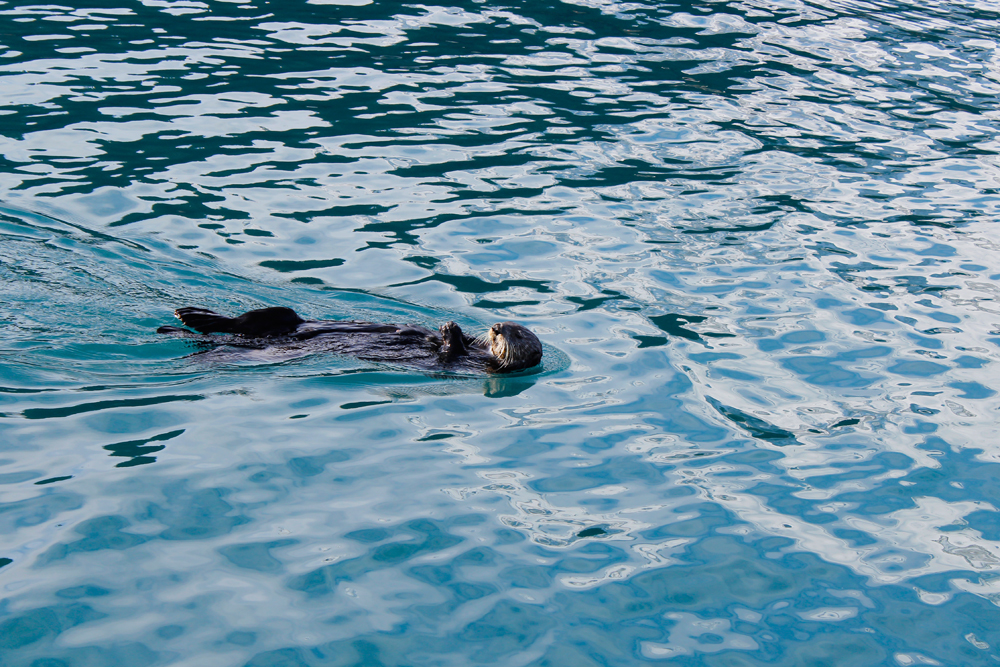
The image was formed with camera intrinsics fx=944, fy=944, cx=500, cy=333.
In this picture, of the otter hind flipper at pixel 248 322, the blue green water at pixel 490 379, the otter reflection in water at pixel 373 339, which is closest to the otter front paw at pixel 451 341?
the otter reflection in water at pixel 373 339

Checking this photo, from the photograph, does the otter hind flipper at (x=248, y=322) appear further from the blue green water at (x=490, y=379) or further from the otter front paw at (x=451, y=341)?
the otter front paw at (x=451, y=341)

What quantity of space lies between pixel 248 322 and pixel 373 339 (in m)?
0.84

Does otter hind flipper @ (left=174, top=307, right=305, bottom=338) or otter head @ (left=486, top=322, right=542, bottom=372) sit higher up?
otter hind flipper @ (left=174, top=307, right=305, bottom=338)

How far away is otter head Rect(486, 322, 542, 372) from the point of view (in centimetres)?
607

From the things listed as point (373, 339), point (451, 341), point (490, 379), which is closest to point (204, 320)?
point (373, 339)

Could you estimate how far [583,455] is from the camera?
5246 mm

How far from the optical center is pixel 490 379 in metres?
6.23

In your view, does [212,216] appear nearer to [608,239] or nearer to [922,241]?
[608,239]

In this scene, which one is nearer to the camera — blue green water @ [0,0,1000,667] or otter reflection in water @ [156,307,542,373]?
blue green water @ [0,0,1000,667]

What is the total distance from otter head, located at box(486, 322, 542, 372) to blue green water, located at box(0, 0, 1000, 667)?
121 mm

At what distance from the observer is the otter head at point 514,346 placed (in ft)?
19.9

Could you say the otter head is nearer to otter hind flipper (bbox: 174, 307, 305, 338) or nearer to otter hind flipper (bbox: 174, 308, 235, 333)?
otter hind flipper (bbox: 174, 307, 305, 338)

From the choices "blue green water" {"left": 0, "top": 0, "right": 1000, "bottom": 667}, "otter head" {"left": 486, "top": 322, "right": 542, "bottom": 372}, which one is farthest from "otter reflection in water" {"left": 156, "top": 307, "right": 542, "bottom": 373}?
"blue green water" {"left": 0, "top": 0, "right": 1000, "bottom": 667}

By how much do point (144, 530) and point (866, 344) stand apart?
201 inches
